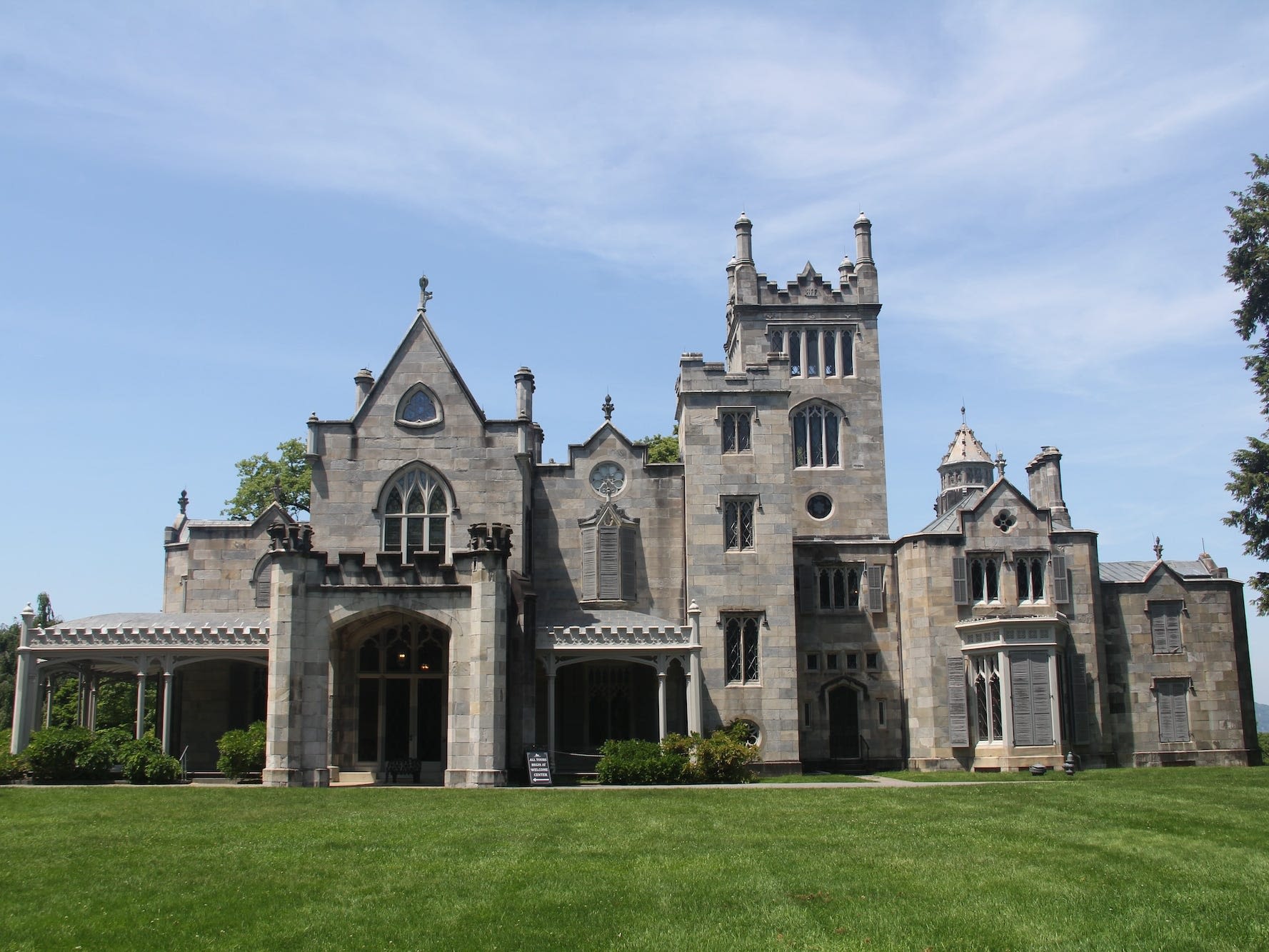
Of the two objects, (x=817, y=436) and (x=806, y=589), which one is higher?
(x=817, y=436)

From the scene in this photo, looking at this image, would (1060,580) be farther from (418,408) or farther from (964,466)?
(964,466)

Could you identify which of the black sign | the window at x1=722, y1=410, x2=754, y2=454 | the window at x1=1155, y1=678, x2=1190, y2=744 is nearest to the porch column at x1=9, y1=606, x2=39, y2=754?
the black sign

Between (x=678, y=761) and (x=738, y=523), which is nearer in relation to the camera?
(x=678, y=761)

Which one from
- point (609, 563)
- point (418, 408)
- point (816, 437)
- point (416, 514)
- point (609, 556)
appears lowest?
point (609, 563)

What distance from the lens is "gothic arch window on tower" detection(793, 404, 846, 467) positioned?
154 ft

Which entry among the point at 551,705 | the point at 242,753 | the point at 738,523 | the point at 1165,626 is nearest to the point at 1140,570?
the point at 1165,626

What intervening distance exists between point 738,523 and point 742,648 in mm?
3927

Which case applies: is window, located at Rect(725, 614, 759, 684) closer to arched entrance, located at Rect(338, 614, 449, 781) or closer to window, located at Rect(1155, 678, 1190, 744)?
arched entrance, located at Rect(338, 614, 449, 781)

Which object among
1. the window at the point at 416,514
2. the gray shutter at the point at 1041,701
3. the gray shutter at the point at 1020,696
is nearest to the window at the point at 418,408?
the window at the point at 416,514

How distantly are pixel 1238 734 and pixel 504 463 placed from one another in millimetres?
25173

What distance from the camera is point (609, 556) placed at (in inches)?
1538

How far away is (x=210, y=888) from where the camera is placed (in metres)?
15.0

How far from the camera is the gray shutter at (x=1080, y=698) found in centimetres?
3866

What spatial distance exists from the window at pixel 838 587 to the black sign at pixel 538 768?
41.6 feet
